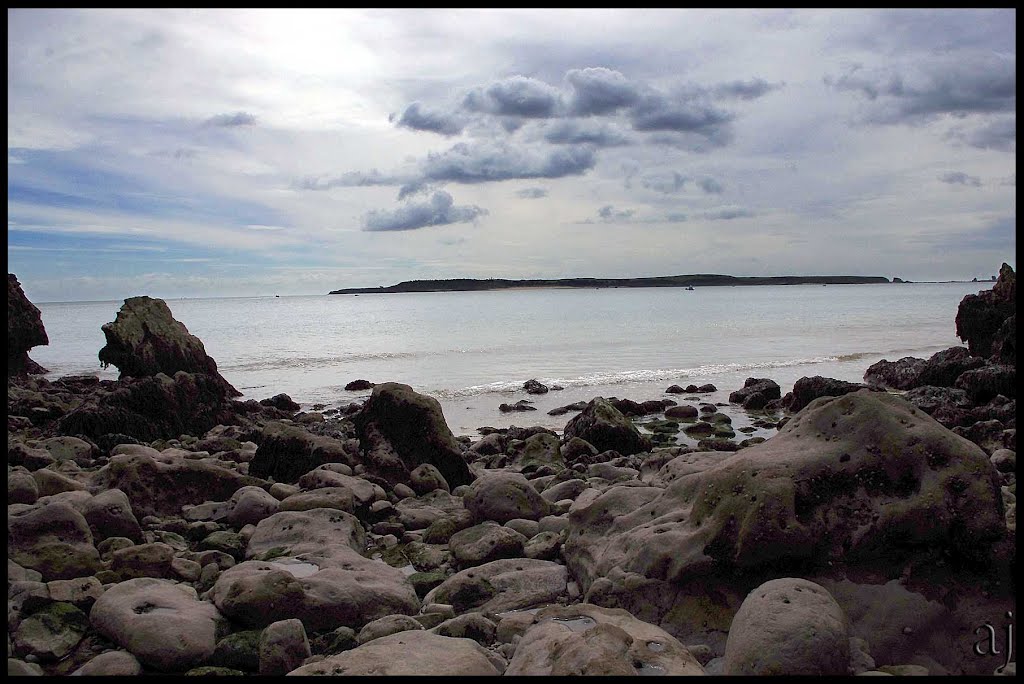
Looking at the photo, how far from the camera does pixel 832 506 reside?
18.0 feet

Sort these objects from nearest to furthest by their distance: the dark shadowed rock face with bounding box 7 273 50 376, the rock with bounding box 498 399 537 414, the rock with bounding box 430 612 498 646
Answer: the rock with bounding box 430 612 498 646
the rock with bounding box 498 399 537 414
the dark shadowed rock face with bounding box 7 273 50 376

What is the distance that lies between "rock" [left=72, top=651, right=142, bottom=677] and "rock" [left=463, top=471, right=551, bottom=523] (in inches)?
162

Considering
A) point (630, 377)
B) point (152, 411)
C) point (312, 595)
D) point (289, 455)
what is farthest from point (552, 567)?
point (630, 377)

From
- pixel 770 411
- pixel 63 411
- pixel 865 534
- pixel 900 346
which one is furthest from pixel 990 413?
pixel 900 346

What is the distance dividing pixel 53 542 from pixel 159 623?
211cm

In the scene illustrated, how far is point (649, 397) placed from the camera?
67.8 feet

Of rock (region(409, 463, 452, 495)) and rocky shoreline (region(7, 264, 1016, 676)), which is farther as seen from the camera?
rock (region(409, 463, 452, 495))

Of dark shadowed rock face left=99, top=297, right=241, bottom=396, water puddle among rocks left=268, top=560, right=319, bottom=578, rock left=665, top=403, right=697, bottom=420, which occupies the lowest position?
rock left=665, top=403, right=697, bottom=420

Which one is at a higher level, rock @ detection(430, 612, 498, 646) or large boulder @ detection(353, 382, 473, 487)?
large boulder @ detection(353, 382, 473, 487)

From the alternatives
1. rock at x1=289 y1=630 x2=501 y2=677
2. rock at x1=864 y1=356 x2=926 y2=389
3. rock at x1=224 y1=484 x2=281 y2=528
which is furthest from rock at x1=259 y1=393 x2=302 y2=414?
rock at x1=864 y1=356 x2=926 y2=389

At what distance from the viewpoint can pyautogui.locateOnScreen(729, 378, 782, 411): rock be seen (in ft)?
60.7

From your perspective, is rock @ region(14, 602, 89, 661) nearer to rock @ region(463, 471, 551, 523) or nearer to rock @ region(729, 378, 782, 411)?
rock @ region(463, 471, 551, 523)

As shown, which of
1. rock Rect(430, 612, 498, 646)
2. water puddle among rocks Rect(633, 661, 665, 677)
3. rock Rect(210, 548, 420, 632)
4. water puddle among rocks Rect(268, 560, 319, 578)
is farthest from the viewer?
water puddle among rocks Rect(268, 560, 319, 578)

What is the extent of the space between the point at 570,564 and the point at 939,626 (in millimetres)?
3088
